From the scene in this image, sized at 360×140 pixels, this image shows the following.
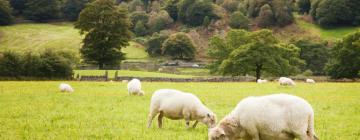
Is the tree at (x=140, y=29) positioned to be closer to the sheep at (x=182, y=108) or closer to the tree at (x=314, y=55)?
the tree at (x=314, y=55)

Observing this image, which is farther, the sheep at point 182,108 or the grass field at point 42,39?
the grass field at point 42,39

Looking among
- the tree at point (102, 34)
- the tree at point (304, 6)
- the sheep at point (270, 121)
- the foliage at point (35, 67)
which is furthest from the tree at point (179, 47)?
the sheep at point (270, 121)

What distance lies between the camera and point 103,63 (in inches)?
2825

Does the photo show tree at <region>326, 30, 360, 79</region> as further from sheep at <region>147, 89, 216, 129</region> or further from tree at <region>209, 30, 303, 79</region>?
sheep at <region>147, 89, 216, 129</region>


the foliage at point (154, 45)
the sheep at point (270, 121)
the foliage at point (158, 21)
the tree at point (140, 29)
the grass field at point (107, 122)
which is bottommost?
the foliage at point (154, 45)

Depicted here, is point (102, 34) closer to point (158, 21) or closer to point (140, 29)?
point (140, 29)

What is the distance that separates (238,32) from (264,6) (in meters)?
72.2

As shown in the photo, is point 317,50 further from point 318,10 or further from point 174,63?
point 318,10

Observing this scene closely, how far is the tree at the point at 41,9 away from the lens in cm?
15275

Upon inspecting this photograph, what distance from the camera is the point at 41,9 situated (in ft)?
501

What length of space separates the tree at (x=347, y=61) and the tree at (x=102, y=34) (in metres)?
38.1

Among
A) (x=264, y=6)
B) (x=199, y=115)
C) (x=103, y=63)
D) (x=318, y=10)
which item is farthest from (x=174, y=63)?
(x=199, y=115)

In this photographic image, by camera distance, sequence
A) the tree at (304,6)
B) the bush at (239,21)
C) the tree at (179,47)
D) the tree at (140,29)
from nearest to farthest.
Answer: the tree at (179,47)
the bush at (239,21)
the tree at (140,29)
the tree at (304,6)

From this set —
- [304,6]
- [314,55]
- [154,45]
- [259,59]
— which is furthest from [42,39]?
[304,6]
